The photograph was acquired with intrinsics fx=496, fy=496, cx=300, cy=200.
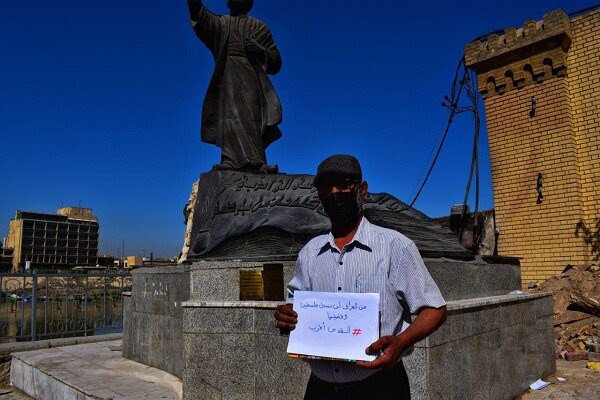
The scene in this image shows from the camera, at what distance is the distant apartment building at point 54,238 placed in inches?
3351

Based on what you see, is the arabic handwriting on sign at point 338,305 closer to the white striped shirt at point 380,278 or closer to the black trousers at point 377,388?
the white striped shirt at point 380,278

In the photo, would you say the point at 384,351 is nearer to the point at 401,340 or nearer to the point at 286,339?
the point at 401,340

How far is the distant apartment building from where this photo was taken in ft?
279

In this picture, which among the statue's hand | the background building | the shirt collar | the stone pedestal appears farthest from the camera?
Answer: the background building

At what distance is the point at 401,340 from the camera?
1.68m

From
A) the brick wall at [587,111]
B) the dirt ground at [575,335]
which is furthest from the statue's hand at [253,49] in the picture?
the brick wall at [587,111]

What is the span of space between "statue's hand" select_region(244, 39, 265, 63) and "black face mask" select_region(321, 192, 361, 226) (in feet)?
19.8

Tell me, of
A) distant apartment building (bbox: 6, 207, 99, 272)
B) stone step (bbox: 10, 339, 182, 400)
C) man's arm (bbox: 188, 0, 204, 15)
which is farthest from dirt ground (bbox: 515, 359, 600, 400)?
distant apartment building (bbox: 6, 207, 99, 272)

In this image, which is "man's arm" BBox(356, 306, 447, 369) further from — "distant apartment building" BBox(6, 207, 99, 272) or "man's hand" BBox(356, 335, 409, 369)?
"distant apartment building" BBox(6, 207, 99, 272)

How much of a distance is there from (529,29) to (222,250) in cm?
1112

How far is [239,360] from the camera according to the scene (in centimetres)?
420

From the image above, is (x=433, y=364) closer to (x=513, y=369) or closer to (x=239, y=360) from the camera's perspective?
(x=239, y=360)

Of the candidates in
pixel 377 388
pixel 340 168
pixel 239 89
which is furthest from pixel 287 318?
pixel 239 89

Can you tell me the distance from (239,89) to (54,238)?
318ft
